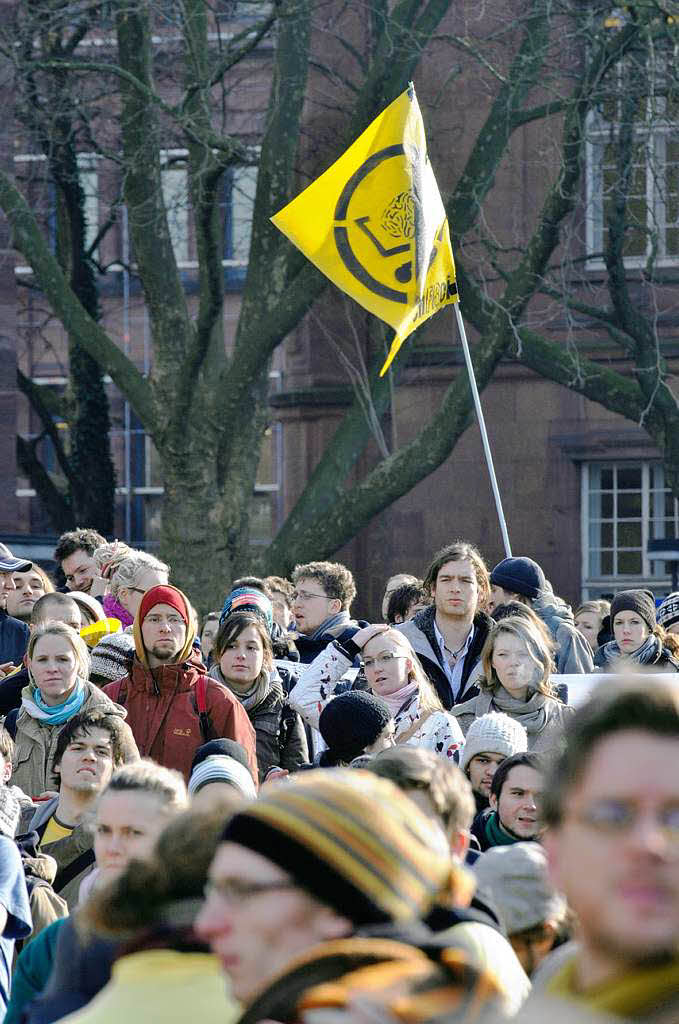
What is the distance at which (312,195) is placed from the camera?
12.5 meters

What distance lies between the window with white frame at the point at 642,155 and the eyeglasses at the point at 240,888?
14405mm

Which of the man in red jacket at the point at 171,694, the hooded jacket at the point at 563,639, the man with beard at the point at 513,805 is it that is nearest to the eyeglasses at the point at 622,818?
the man with beard at the point at 513,805

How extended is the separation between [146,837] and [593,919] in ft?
Result: 6.89

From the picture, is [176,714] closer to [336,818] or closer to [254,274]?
[336,818]

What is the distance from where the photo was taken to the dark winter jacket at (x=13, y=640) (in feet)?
30.1

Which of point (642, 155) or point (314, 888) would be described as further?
point (642, 155)

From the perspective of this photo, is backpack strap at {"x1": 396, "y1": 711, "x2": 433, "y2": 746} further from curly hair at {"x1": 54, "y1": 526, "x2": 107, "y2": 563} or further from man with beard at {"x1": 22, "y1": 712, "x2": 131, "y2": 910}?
curly hair at {"x1": 54, "y1": 526, "x2": 107, "y2": 563}

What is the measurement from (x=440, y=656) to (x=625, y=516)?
51.0ft

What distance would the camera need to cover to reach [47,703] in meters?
6.94

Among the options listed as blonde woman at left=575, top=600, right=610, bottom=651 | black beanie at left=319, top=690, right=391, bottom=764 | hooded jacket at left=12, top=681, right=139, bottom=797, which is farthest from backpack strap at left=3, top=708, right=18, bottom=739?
blonde woman at left=575, top=600, right=610, bottom=651

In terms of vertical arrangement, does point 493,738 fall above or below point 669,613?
below

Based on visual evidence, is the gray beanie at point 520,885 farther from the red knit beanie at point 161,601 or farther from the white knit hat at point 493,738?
the red knit beanie at point 161,601

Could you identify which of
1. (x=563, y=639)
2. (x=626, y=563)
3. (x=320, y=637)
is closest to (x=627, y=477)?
(x=626, y=563)

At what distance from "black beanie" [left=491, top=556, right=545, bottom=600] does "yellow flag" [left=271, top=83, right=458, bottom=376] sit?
3.74m
